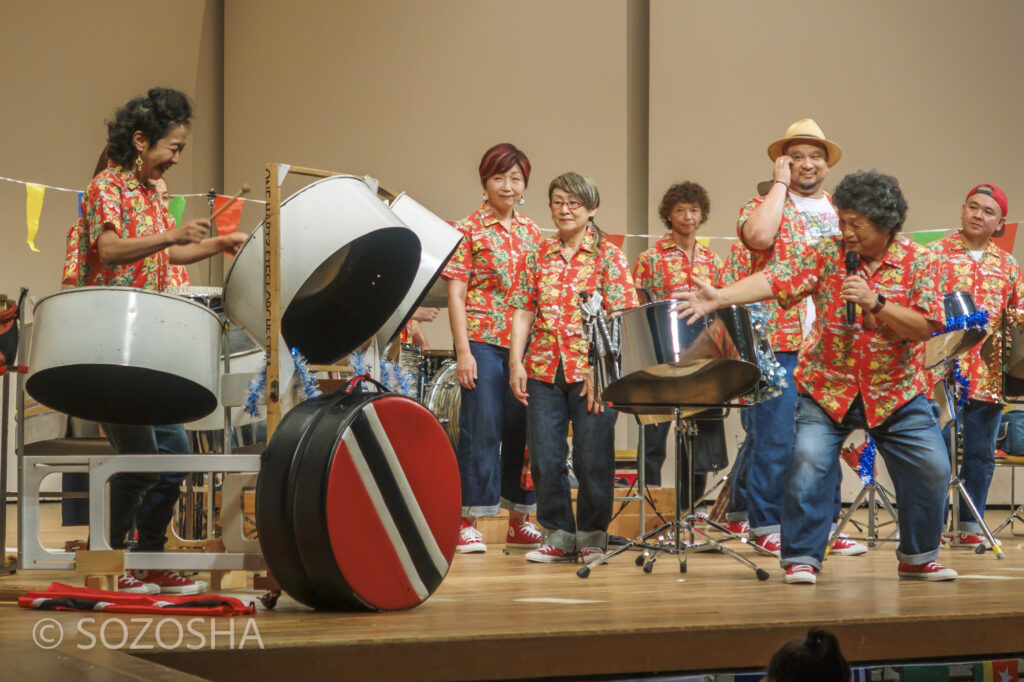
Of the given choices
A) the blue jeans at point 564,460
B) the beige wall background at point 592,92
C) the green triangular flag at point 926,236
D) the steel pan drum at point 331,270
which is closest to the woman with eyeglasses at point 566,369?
the blue jeans at point 564,460

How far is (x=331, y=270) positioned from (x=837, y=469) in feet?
4.14

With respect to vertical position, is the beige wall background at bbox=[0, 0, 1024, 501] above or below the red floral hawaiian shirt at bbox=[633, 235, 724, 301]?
above

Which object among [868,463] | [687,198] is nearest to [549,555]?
[868,463]

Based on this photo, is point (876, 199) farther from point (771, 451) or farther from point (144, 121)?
point (144, 121)

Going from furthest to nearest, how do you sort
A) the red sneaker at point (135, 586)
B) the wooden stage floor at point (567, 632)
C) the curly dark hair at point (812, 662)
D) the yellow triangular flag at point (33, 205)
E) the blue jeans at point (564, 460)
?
the yellow triangular flag at point (33, 205) → the blue jeans at point (564, 460) → the red sneaker at point (135, 586) → the wooden stage floor at point (567, 632) → the curly dark hair at point (812, 662)

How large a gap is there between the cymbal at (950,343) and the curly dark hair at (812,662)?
7.01ft

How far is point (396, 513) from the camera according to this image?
213 centimetres

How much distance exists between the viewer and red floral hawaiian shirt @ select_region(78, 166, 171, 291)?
2484 millimetres

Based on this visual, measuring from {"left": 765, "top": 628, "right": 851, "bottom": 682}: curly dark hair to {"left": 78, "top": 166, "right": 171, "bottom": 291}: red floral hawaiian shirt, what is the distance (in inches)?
62.3

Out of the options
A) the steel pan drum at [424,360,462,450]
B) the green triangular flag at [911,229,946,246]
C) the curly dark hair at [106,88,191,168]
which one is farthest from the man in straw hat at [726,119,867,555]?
the green triangular flag at [911,229,946,246]

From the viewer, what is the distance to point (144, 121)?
2535 millimetres

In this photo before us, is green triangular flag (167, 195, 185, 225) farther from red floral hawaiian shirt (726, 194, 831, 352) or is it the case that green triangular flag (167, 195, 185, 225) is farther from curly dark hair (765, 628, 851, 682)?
curly dark hair (765, 628, 851, 682)

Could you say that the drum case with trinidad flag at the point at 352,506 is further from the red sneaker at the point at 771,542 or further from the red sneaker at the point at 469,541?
the red sneaker at the point at 771,542

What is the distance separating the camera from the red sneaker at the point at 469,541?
3.50m
